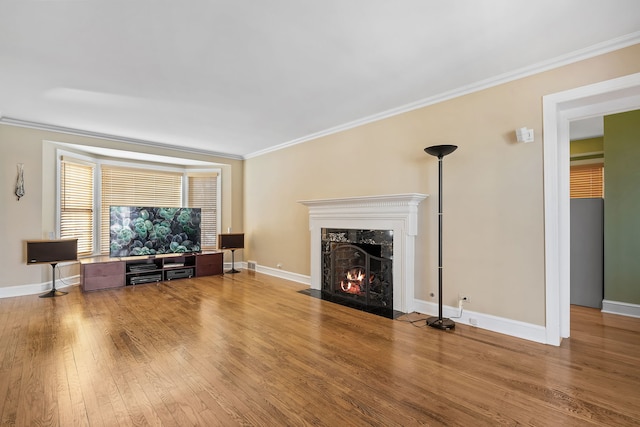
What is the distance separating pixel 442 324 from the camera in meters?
3.16

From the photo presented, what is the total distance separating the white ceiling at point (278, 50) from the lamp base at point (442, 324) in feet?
8.14

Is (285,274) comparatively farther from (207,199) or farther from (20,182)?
(20,182)

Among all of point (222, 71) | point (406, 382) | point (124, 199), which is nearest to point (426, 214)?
point (406, 382)

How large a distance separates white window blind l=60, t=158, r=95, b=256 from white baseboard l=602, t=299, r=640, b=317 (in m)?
7.87

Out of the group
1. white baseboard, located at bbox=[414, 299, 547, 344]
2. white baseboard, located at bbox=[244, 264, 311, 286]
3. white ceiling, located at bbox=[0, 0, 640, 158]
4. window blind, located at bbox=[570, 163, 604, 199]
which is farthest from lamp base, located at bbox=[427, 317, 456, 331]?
window blind, located at bbox=[570, 163, 604, 199]

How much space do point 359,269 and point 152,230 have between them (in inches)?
154

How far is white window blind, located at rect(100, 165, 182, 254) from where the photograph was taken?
5773 mm

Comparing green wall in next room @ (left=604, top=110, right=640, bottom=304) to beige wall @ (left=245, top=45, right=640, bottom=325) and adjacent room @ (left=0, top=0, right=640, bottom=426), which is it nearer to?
adjacent room @ (left=0, top=0, right=640, bottom=426)

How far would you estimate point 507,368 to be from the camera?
234 cm

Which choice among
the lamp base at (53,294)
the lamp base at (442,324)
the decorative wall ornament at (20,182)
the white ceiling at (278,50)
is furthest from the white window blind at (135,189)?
the lamp base at (442,324)

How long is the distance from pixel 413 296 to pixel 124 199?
18.5ft

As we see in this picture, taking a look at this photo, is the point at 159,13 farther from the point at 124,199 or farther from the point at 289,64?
the point at 124,199

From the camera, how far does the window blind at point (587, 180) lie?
4930mm

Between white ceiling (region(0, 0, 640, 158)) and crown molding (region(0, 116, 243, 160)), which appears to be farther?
crown molding (region(0, 116, 243, 160))
